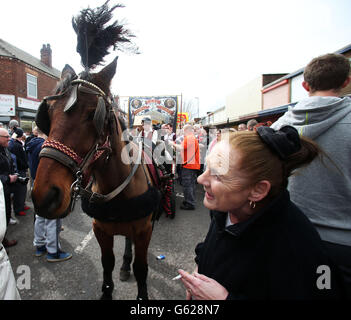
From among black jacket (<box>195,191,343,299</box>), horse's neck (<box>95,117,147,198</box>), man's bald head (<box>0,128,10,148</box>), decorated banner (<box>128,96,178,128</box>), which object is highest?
decorated banner (<box>128,96,178,128</box>)

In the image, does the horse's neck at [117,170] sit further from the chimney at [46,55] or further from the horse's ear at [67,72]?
the chimney at [46,55]

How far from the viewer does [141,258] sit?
2.25m

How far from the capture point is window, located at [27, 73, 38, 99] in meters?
17.5

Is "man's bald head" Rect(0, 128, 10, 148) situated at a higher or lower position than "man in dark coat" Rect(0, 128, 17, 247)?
higher

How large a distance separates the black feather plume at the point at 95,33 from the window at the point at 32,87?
65.3 feet

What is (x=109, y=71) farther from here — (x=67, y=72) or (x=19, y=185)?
(x=19, y=185)

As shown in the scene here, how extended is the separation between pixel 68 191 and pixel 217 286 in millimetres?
972

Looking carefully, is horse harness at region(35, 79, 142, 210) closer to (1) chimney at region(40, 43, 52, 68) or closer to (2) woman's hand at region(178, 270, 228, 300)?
(2) woman's hand at region(178, 270, 228, 300)

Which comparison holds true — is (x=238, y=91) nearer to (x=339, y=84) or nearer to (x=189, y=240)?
(x=189, y=240)

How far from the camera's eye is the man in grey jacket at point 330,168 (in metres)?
1.14

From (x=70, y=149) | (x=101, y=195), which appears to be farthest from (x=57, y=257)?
(x=70, y=149)

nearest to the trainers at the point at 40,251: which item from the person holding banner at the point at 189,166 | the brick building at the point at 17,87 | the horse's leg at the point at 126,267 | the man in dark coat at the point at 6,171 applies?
the man in dark coat at the point at 6,171

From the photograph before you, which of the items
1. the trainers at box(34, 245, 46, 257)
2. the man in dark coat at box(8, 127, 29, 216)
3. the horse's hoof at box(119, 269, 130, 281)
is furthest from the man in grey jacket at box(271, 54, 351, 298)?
the man in dark coat at box(8, 127, 29, 216)

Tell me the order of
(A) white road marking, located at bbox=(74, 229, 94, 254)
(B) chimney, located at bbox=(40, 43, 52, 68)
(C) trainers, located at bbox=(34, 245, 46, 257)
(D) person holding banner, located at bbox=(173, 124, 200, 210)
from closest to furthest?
(C) trainers, located at bbox=(34, 245, 46, 257), (A) white road marking, located at bbox=(74, 229, 94, 254), (D) person holding banner, located at bbox=(173, 124, 200, 210), (B) chimney, located at bbox=(40, 43, 52, 68)
